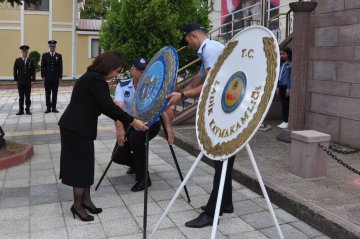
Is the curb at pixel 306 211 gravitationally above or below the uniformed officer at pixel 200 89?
below

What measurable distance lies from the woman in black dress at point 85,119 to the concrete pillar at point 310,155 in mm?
2129

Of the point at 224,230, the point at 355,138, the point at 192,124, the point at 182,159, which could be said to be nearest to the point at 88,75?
the point at 224,230

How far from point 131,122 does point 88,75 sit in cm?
59

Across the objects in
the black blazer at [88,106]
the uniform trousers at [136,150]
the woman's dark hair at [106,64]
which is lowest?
the uniform trousers at [136,150]

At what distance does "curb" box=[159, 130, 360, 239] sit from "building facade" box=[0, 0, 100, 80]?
67.5 ft

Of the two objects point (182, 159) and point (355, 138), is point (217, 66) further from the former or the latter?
point (355, 138)

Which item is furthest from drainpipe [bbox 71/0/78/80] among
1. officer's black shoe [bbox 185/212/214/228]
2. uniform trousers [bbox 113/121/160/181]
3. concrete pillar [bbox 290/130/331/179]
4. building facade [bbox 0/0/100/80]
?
officer's black shoe [bbox 185/212/214/228]

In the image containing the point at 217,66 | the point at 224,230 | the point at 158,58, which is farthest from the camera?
the point at 158,58

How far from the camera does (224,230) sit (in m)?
3.84

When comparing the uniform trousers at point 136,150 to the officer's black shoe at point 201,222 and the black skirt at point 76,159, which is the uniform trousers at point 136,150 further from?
the officer's black shoe at point 201,222

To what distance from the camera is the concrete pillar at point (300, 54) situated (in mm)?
6961

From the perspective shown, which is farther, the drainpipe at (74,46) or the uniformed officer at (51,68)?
the drainpipe at (74,46)

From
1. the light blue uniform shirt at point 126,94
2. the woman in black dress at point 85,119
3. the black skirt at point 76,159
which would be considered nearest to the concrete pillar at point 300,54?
the light blue uniform shirt at point 126,94

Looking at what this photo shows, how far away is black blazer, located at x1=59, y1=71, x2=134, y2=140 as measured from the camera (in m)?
3.87
